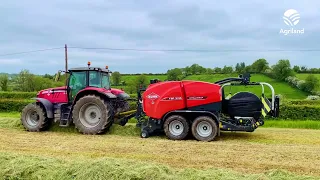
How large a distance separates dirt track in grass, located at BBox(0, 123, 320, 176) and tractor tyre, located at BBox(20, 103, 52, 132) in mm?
434

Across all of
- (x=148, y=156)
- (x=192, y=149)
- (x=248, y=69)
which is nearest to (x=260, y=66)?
(x=248, y=69)

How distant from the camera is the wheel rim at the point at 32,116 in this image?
11.1 metres

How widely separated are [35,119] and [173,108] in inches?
180

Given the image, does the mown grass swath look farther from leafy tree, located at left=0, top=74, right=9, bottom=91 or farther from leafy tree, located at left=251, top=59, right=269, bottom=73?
leafy tree, located at left=0, top=74, right=9, bottom=91

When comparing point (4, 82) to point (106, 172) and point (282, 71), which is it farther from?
point (106, 172)

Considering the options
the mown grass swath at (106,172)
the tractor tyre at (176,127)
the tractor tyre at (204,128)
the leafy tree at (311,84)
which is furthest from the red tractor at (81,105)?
the leafy tree at (311,84)

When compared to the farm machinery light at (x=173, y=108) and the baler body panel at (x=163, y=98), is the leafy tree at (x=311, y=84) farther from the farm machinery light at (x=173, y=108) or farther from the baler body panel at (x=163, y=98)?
the baler body panel at (x=163, y=98)

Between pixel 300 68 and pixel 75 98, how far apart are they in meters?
37.2

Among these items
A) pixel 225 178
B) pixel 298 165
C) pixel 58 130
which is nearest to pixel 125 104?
pixel 58 130

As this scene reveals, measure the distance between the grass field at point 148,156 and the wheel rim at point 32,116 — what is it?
1.43 ft

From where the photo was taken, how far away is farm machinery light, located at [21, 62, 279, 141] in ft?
31.0

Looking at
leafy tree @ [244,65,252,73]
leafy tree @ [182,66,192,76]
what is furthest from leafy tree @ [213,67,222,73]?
leafy tree @ [182,66,192,76]

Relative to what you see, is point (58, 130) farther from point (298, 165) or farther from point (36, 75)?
point (36, 75)

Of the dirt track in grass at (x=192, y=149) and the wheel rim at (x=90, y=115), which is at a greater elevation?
the wheel rim at (x=90, y=115)
